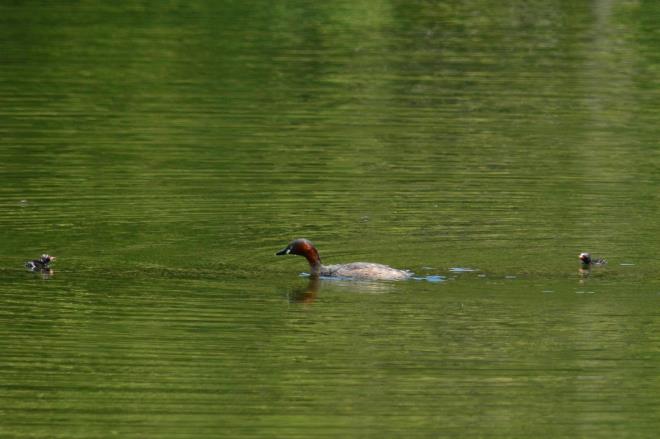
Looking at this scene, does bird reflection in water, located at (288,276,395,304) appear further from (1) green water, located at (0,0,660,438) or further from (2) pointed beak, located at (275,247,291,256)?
(2) pointed beak, located at (275,247,291,256)

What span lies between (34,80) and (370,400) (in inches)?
737

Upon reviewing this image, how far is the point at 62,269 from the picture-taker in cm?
1675

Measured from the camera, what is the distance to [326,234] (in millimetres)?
18500

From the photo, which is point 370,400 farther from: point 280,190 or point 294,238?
point 280,190

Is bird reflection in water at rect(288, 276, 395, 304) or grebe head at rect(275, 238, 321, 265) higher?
grebe head at rect(275, 238, 321, 265)

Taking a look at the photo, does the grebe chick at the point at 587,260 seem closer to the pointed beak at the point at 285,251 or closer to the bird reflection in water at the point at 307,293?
the bird reflection in water at the point at 307,293

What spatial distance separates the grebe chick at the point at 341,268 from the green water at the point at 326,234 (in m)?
0.16

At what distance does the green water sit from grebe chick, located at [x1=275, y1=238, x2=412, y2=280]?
6.3 inches

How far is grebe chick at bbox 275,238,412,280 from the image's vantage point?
16016 mm

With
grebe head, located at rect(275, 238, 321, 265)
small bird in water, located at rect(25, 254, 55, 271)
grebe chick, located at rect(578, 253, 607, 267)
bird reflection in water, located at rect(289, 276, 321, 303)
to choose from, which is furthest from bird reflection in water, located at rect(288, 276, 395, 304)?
small bird in water, located at rect(25, 254, 55, 271)

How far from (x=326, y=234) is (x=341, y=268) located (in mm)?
2135

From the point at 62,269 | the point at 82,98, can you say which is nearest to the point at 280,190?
the point at 62,269

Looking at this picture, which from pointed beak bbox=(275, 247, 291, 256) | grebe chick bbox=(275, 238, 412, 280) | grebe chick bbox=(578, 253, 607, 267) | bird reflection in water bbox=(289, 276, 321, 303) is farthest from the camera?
pointed beak bbox=(275, 247, 291, 256)

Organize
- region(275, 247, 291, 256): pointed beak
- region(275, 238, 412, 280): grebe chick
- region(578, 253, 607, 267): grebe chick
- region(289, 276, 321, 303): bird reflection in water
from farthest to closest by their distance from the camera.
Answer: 1. region(275, 247, 291, 256): pointed beak
2. region(578, 253, 607, 267): grebe chick
3. region(275, 238, 412, 280): grebe chick
4. region(289, 276, 321, 303): bird reflection in water
